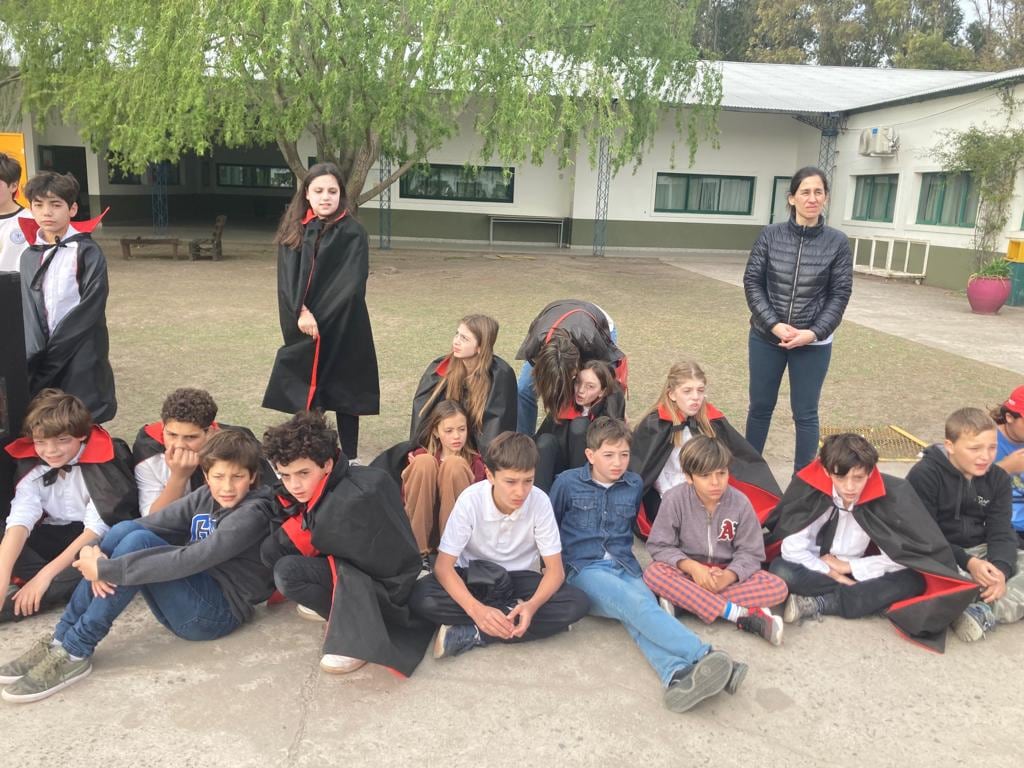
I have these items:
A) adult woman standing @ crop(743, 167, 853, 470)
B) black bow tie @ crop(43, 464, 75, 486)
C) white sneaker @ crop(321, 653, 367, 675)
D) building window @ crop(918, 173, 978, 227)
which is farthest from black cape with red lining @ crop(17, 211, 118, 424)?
building window @ crop(918, 173, 978, 227)

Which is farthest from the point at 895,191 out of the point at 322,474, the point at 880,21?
the point at 880,21

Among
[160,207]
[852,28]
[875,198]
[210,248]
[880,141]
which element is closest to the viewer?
[210,248]

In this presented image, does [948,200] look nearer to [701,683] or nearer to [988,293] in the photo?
[988,293]

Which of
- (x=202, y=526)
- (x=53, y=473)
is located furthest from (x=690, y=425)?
(x=53, y=473)

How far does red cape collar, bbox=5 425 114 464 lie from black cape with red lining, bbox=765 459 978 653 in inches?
107

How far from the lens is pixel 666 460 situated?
3.92m

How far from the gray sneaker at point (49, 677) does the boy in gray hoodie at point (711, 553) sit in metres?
2.02

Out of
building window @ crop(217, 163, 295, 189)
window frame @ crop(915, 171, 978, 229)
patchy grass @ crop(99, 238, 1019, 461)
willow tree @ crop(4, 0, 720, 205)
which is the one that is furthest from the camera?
building window @ crop(217, 163, 295, 189)

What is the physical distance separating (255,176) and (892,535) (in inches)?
1082

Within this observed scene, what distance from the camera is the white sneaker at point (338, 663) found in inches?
109

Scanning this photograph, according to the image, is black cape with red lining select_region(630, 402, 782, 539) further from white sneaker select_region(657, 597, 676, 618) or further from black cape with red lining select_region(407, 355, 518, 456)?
white sneaker select_region(657, 597, 676, 618)

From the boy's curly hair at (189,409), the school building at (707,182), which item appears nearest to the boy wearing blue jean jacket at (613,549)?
the boy's curly hair at (189,409)

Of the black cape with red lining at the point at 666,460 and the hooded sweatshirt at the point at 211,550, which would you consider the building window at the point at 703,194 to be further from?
the hooded sweatshirt at the point at 211,550

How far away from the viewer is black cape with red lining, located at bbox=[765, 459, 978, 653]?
3088 mm
